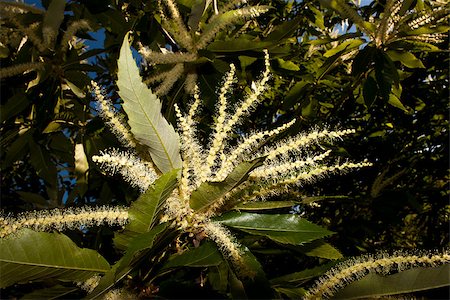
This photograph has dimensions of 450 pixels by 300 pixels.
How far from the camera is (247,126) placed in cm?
358

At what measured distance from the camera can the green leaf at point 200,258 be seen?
109 centimetres

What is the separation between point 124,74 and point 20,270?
20.4 inches

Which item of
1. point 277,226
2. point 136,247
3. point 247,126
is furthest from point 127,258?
point 247,126

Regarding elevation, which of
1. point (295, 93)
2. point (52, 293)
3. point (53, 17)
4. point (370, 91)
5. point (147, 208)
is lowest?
point (52, 293)

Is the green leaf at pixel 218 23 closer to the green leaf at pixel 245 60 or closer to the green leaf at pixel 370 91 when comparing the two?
the green leaf at pixel 245 60

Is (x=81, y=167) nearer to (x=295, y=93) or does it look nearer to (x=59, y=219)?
(x=295, y=93)

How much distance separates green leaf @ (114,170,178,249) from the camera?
3.14ft

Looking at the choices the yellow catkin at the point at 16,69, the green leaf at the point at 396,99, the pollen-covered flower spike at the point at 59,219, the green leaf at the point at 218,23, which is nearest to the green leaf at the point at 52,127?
the yellow catkin at the point at 16,69

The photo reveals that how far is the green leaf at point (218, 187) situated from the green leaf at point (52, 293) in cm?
45

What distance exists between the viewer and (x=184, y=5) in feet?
6.97

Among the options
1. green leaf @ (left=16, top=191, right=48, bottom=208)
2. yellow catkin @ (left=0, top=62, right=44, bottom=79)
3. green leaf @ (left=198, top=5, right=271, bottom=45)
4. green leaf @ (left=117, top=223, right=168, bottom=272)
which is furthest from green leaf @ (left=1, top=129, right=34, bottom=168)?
green leaf @ (left=117, top=223, right=168, bottom=272)

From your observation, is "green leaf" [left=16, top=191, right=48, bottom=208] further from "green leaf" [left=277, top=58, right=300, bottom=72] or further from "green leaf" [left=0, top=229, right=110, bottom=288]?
"green leaf" [left=0, top=229, right=110, bottom=288]

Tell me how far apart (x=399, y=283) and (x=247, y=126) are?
8.79 feet

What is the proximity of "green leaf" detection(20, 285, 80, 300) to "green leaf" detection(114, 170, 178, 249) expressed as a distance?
0.31m
